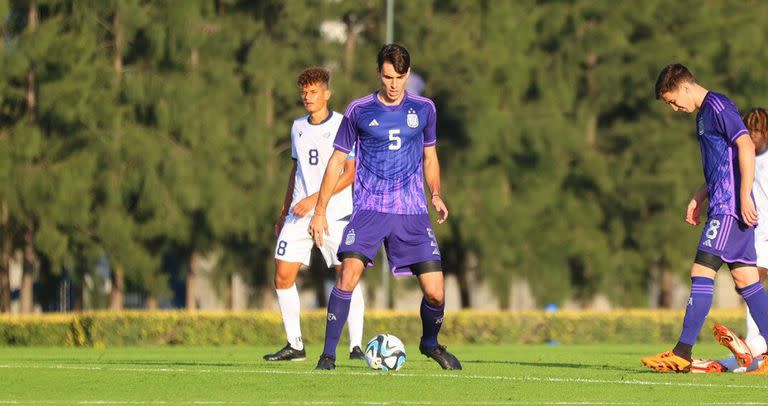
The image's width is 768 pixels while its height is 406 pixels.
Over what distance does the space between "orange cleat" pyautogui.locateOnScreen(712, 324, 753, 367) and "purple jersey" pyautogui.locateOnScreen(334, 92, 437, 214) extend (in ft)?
7.91

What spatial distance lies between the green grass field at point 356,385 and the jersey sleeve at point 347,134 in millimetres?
1602

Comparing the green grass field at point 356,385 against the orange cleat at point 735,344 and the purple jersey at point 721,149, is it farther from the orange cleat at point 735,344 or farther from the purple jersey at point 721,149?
the purple jersey at point 721,149

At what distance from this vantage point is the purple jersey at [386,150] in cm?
1182

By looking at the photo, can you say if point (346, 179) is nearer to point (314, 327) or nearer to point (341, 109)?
point (314, 327)

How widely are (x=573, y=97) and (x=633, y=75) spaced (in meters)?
1.41

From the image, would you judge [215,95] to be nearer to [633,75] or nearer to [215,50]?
[215,50]

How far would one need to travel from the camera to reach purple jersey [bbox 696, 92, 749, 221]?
38.3 feet

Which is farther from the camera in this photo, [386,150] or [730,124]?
[386,150]

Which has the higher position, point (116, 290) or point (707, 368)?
point (707, 368)

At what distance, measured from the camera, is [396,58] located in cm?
1154

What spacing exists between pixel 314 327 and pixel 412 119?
13.3 metres

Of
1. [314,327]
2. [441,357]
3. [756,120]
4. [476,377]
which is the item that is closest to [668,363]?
[476,377]

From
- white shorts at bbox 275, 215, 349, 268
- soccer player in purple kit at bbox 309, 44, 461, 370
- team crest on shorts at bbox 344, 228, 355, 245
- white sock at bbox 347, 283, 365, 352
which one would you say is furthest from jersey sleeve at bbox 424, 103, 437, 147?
white sock at bbox 347, 283, 365, 352

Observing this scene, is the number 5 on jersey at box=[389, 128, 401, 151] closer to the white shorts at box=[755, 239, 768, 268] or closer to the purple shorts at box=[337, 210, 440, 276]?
the purple shorts at box=[337, 210, 440, 276]
